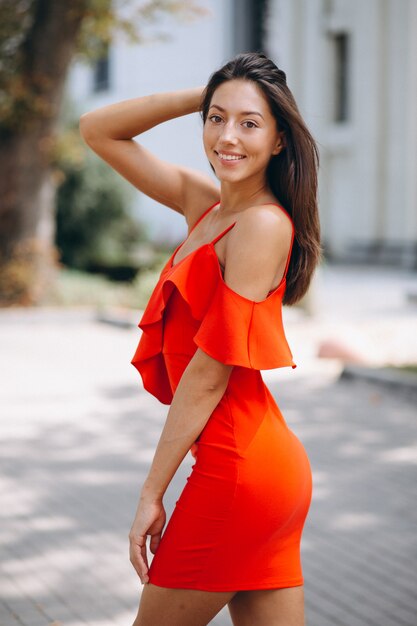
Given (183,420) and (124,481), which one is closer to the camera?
(183,420)

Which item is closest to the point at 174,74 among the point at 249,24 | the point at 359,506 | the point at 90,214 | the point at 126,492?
the point at 249,24

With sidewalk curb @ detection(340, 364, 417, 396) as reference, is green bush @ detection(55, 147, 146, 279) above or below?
below

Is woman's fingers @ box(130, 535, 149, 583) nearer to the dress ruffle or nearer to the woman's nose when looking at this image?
the dress ruffle

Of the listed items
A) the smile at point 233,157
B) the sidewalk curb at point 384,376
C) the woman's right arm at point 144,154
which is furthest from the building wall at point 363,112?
the smile at point 233,157

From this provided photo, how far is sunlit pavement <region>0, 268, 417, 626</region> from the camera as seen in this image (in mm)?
4402

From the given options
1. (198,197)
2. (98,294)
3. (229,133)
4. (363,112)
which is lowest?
(98,294)

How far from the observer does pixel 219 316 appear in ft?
7.60

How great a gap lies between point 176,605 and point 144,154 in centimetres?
134

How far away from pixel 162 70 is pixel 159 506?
3054cm

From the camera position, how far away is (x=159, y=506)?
2412 millimetres

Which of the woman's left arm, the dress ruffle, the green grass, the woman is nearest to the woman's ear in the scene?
the woman

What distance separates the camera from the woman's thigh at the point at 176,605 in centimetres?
235

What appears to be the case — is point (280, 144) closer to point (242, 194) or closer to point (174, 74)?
point (242, 194)

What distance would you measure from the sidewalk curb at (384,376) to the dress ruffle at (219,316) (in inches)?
273
